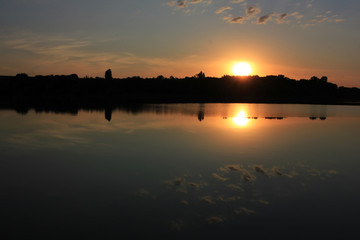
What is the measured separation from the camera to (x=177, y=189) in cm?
1230

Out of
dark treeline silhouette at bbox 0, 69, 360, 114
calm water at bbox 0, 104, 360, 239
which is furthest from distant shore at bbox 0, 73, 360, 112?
calm water at bbox 0, 104, 360, 239

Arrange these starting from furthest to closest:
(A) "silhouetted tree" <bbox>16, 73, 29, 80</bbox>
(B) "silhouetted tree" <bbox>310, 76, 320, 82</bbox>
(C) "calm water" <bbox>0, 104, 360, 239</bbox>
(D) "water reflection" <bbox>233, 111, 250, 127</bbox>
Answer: (B) "silhouetted tree" <bbox>310, 76, 320, 82</bbox>, (A) "silhouetted tree" <bbox>16, 73, 29, 80</bbox>, (D) "water reflection" <bbox>233, 111, 250, 127</bbox>, (C) "calm water" <bbox>0, 104, 360, 239</bbox>

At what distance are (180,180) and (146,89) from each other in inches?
6001

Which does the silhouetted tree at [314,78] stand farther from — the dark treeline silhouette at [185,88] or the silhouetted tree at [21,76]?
the silhouetted tree at [21,76]

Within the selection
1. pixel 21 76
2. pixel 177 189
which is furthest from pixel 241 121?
pixel 21 76

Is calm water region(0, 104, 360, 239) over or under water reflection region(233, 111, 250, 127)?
under

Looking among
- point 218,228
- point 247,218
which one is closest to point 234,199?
point 247,218

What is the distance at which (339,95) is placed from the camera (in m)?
181

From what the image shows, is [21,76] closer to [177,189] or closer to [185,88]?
[185,88]

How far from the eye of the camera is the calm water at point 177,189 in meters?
9.21

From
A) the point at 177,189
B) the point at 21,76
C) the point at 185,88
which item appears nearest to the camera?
the point at 177,189

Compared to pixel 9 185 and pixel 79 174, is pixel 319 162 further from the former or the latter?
pixel 9 185

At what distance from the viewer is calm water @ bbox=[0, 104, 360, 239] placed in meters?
9.21

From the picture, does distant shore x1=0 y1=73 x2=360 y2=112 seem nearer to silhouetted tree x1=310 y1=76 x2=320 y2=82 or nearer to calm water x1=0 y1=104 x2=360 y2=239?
silhouetted tree x1=310 y1=76 x2=320 y2=82
